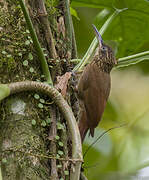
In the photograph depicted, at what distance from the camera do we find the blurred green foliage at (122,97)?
2.79 metres

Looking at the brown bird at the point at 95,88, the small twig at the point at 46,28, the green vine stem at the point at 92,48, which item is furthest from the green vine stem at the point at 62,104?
the brown bird at the point at 95,88

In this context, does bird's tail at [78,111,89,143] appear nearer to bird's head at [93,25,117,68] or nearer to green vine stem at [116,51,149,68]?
green vine stem at [116,51,149,68]

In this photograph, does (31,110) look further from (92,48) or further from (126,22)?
(126,22)

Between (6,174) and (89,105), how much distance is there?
4.83ft

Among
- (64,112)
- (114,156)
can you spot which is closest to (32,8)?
(64,112)

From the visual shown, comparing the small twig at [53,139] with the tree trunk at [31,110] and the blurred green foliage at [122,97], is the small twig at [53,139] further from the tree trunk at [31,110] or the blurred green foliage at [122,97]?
the blurred green foliage at [122,97]

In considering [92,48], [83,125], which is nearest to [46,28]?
[92,48]

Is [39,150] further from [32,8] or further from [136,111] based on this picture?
[136,111]

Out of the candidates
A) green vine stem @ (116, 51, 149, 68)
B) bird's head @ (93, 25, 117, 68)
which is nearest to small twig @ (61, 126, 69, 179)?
green vine stem @ (116, 51, 149, 68)

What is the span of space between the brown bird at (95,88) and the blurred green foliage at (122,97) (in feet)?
0.44

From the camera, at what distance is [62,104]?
Answer: 191 centimetres

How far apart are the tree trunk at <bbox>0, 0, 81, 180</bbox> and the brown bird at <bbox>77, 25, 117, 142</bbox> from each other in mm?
586

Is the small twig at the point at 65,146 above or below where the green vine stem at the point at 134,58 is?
below

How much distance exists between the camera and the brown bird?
2.82 m
